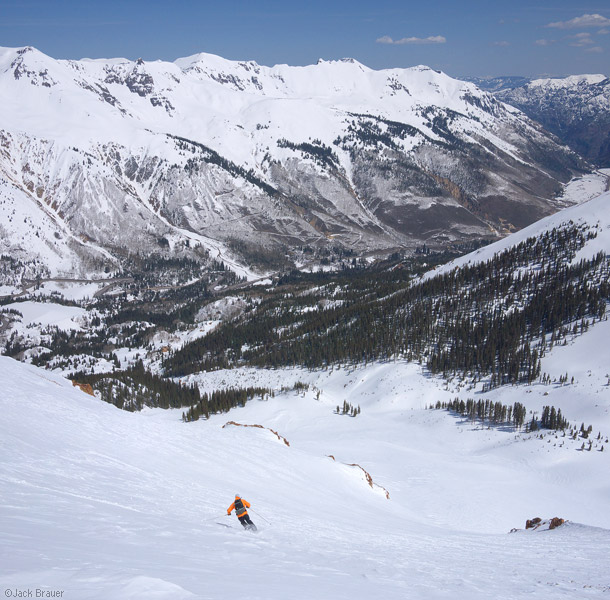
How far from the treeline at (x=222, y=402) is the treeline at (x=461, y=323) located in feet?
60.1

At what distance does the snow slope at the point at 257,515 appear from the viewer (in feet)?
35.9

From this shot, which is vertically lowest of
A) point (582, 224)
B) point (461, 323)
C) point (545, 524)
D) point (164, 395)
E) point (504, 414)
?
→ point (164, 395)

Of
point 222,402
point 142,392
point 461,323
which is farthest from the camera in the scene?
point 142,392

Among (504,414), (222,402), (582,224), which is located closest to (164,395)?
(222,402)

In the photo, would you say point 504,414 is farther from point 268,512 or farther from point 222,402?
point 268,512

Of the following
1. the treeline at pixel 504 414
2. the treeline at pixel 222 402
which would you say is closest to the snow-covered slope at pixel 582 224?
the treeline at pixel 504 414

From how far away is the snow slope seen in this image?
1095 centimetres

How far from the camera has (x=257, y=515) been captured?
19.6 m

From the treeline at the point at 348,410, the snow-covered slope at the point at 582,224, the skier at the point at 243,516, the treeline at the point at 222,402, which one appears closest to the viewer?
the skier at the point at 243,516

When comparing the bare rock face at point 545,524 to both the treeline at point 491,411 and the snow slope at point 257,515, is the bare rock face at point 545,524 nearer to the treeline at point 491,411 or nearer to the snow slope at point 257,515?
the snow slope at point 257,515

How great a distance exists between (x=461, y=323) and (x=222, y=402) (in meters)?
47.1

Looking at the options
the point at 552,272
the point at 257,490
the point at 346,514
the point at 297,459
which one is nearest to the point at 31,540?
the point at 257,490

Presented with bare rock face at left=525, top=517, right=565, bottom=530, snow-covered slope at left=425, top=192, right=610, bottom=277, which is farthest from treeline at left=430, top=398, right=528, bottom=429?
snow-covered slope at left=425, top=192, right=610, bottom=277

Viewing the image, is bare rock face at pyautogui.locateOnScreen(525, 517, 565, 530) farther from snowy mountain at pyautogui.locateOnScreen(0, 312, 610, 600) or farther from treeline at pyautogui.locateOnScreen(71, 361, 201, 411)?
treeline at pyautogui.locateOnScreen(71, 361, 201, 411)
